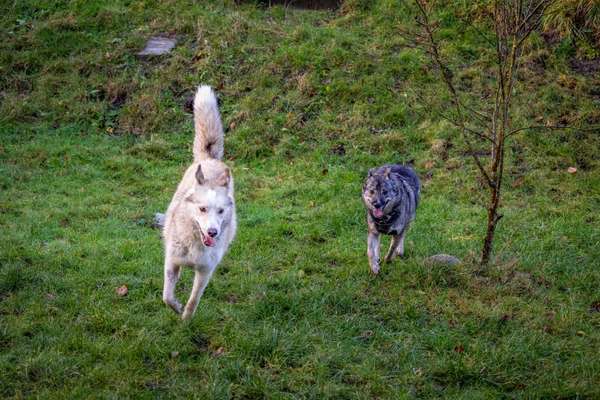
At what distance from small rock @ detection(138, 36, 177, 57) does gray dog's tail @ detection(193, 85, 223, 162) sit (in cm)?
620

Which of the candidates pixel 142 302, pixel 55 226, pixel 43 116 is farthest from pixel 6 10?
pixel 142 302

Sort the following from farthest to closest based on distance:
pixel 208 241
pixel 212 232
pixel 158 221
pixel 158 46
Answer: pixel 158 46 < pixel 158 221 < pixel 208 241 < pixel 212 232

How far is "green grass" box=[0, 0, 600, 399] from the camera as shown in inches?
178

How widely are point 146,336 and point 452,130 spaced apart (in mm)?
6479

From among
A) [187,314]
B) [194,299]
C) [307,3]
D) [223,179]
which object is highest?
[307,3]

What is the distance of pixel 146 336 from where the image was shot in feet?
15.4

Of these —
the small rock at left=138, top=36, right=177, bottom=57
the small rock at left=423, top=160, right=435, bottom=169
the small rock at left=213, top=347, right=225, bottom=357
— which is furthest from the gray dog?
the small rock at left=138, top=36, right=177, bottom=57

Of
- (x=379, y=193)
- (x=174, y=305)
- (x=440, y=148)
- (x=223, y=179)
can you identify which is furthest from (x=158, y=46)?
(x=174, y=305)

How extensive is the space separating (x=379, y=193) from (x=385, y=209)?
0.16 meters

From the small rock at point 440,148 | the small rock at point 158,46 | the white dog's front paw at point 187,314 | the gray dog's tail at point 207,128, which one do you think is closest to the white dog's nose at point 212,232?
the white dog's front paw at point 187,314

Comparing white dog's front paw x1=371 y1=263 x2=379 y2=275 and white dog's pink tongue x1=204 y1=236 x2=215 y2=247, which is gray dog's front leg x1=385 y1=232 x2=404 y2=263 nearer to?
white dog's front paw x1=371 y1=263 x2=379 y2=275

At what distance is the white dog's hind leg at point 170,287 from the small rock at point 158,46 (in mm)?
7586

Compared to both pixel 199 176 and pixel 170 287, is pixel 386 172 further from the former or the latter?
pixel 170 287

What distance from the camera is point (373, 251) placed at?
245 inches
